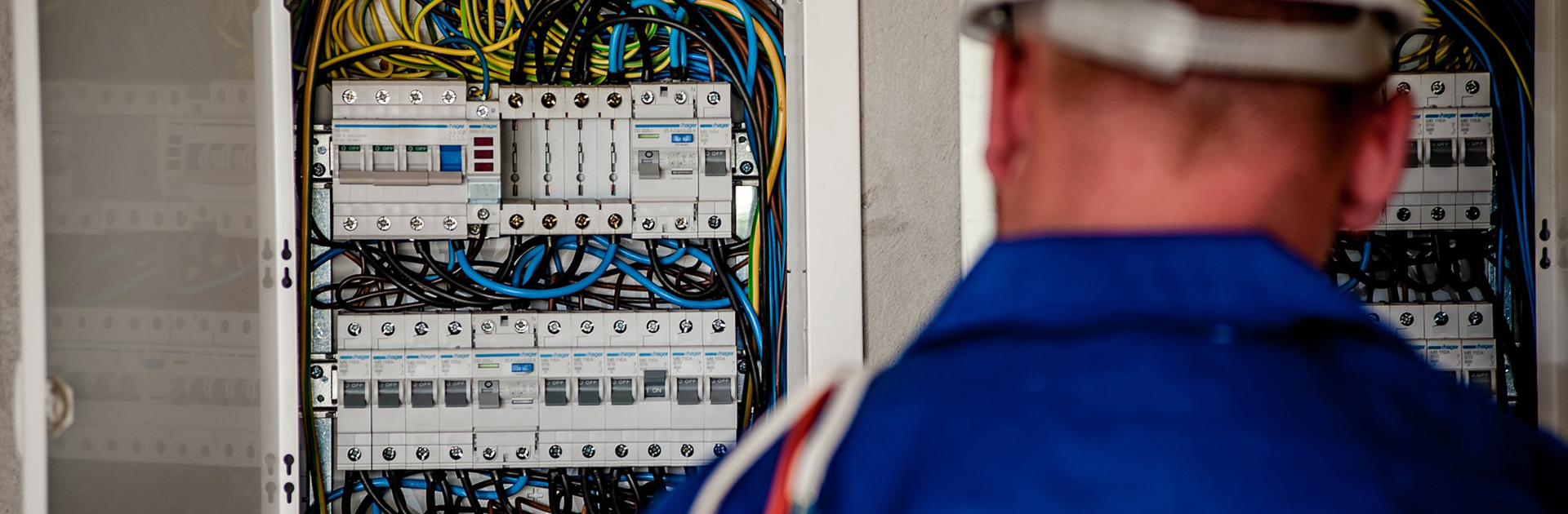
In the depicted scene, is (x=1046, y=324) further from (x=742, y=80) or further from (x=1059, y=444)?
(x=742, y=80)

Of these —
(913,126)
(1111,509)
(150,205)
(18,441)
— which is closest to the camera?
(1111,509)

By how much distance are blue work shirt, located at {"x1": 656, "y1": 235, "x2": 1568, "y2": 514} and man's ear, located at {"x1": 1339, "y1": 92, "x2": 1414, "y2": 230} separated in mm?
76

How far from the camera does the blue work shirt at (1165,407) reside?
42 centimetres

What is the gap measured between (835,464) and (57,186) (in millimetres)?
1224

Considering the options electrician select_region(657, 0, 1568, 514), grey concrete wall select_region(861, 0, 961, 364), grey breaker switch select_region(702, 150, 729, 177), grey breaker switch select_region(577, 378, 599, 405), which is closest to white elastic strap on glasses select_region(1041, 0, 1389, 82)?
electrician select_region(657, 0, 1568, 514)

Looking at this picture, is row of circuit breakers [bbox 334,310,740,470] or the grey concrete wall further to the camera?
row of circuit breakers [bbox 334,310,740,470]

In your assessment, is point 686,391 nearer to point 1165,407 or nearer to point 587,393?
point 587,393

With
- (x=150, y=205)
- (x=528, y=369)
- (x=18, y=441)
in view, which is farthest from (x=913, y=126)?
(x=18, y=441)

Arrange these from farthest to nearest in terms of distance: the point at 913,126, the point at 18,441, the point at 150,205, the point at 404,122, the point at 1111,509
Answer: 1. the point at 404,122
2. the point at 913,126
3. the point at 150,205
4. the point at 18,441
5. the point at 1111,509

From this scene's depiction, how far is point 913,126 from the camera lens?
5.86ft

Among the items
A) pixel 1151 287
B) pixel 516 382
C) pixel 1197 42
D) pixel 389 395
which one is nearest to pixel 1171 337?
pixel 1151 287

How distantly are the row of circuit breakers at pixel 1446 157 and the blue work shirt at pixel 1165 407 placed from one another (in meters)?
1.73

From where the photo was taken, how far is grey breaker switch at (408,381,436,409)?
2.12 metres

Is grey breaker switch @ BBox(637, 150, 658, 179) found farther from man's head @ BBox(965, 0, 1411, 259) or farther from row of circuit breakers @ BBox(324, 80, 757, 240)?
man's head @ BBox(965, 0, 1411, 259)
